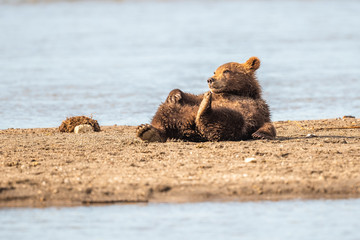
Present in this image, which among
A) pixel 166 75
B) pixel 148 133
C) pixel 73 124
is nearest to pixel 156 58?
pixel 166 75

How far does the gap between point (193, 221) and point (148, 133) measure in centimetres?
266

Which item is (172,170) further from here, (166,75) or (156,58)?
(156,58)

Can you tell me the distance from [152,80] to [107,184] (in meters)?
8.86

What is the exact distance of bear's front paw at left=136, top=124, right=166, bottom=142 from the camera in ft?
25.8

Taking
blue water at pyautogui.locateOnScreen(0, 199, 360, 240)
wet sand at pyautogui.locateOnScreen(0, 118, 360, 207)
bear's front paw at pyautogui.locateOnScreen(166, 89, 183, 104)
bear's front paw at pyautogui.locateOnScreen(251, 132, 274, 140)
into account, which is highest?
bear's front paw at pyautogui.locateOnScreen(166, 89, 183, 104)

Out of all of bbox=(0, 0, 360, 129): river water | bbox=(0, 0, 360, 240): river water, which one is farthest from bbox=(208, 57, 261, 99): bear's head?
bbox=(0, 0, 360, 240): river water

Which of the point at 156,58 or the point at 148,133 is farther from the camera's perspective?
the point at 156,58

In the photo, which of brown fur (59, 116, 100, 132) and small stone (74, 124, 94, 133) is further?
brown fur (59, 116, 100, 132)

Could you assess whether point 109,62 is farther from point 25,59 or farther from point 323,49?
point 323,49

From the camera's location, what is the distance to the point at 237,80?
8.59 metres

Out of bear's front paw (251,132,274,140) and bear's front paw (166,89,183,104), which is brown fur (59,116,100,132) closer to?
bear's front paw (166,89,183,104)

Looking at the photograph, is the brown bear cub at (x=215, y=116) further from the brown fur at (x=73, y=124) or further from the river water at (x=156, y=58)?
the river water at (x=156, y=58)

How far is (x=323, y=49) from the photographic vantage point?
800 inches

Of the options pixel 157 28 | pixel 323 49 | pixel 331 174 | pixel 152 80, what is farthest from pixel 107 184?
pixel 157 28
